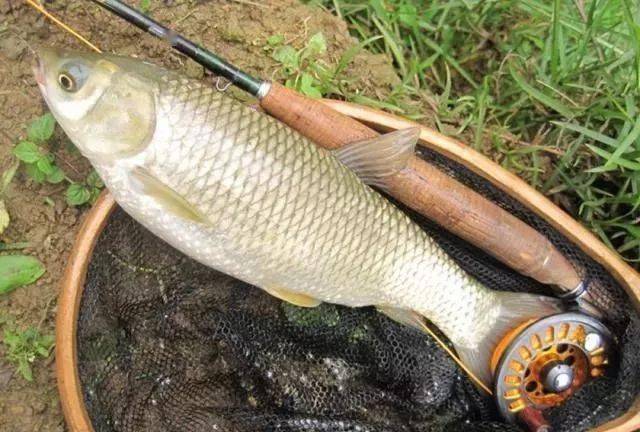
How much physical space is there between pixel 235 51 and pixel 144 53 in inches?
12.5

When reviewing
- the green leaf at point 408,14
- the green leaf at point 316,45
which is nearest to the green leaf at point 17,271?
the green leaf at point 316,45

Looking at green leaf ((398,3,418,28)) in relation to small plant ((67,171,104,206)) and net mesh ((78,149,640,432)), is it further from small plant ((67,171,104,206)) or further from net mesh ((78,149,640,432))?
small plant ((67,171,104,206))

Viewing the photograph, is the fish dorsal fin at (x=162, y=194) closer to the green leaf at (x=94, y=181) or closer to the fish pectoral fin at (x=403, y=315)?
the green leaf at (x=94, y=181)

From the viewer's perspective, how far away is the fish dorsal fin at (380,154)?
218 centimetres

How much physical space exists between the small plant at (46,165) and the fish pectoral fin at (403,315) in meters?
1.00

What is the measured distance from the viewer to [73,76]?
1.96m

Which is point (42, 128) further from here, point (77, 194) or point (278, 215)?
point (278, 215)

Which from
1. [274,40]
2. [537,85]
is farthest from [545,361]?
[274,40]

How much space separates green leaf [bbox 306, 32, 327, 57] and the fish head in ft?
2.84

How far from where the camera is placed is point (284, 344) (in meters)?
2.50

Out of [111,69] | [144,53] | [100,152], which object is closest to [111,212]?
[100,152]

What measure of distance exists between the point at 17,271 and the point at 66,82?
746mm

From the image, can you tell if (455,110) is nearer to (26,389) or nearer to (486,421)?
(486,421)

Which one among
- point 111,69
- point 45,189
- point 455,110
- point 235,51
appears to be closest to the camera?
point 111,69
